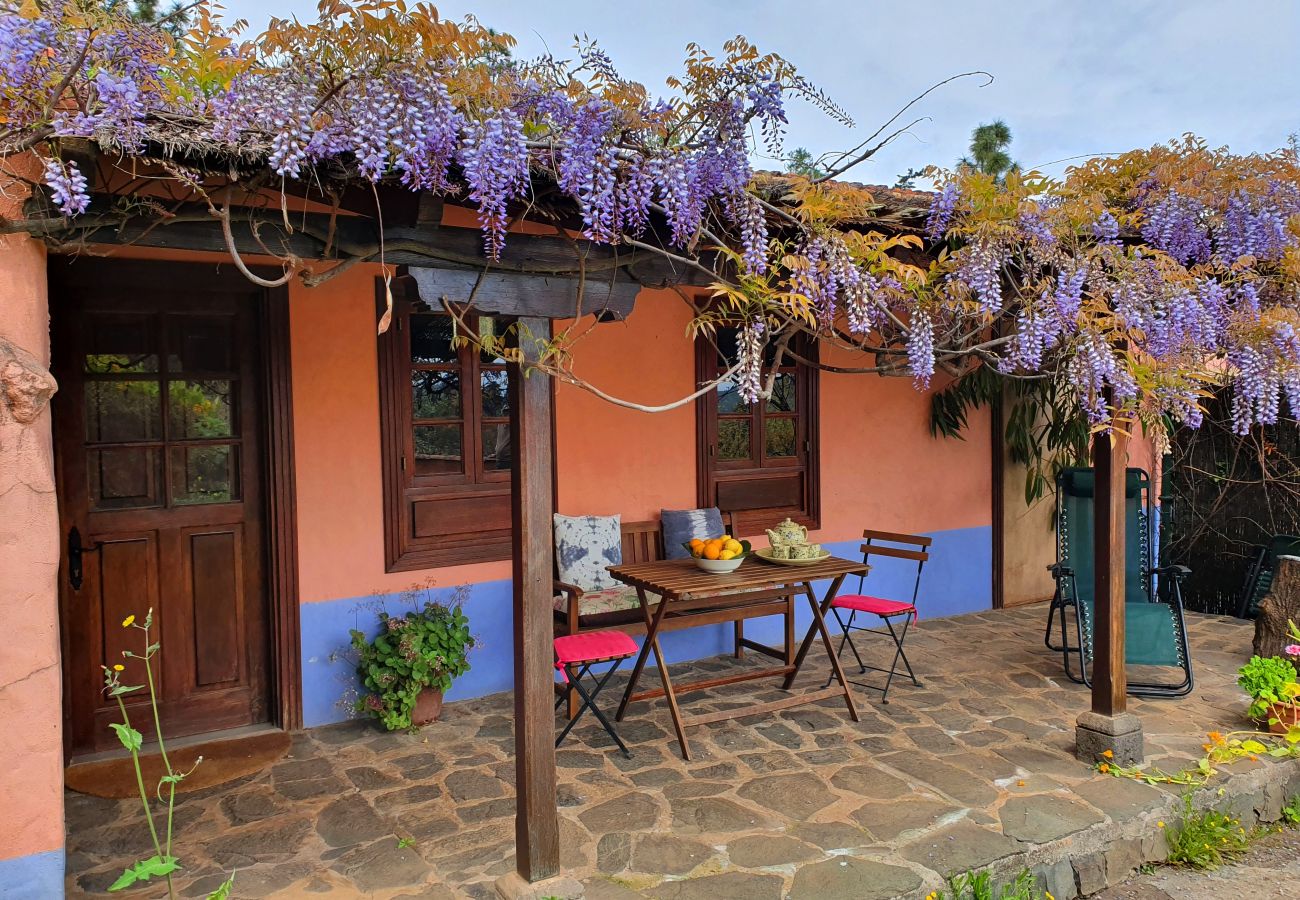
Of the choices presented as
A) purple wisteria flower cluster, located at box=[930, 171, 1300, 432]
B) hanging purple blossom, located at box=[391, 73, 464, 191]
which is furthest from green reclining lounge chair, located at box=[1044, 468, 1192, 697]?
hanging purple blossom, located at box=[391, 73, 464, 191]

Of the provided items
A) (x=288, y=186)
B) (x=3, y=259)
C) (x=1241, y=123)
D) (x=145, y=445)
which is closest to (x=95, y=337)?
(x=145, y=445)

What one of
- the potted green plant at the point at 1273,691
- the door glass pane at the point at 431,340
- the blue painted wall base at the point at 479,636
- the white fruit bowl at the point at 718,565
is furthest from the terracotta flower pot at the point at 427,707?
the potted green plant at the point at 1273,691

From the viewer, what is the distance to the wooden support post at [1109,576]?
4.02 meters

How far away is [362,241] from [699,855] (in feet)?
7.85

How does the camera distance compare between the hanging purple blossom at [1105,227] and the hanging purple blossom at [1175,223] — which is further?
the hanging purple blossom at [1175,223]

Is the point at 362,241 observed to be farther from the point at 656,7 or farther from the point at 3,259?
the point at 656,7

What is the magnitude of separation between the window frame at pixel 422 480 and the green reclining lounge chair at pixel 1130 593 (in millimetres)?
3292

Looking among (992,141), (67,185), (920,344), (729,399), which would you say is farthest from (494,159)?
(992,141)

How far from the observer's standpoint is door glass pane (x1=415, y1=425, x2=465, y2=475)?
15.6 ft

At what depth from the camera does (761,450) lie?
19.4ft

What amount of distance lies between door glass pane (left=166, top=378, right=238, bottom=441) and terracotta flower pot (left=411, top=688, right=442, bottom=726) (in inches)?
63.5

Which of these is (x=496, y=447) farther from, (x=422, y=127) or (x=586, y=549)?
(x=422, y=127)

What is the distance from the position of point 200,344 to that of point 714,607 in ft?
9.58

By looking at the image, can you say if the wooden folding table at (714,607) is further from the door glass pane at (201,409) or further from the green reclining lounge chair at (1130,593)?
the door glass pane at (201,409)
